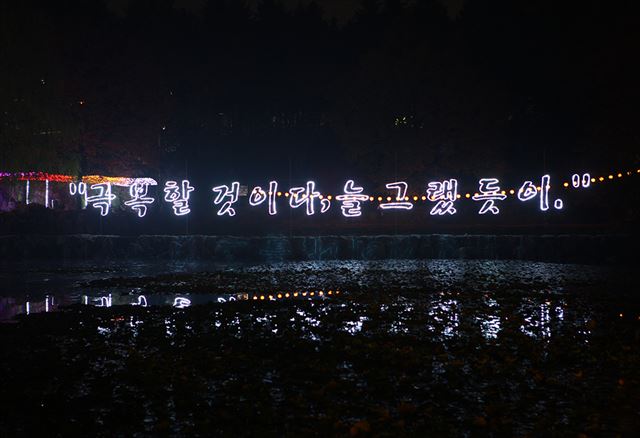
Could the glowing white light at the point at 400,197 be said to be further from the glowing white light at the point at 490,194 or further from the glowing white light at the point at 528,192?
the glowing white light at the point at 528,192

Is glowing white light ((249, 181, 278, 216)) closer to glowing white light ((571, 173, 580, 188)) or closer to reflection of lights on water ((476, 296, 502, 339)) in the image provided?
glowing white light ((571, 173, 580, 188))

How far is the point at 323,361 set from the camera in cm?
721

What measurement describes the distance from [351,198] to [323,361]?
66.7 ft

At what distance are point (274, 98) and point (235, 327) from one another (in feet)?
114

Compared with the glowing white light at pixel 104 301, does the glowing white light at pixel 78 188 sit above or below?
above

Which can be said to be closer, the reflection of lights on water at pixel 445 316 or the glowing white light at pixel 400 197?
the reflection of lights on water at pixel 445 316

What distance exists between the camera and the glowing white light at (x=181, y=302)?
1164 centimetres

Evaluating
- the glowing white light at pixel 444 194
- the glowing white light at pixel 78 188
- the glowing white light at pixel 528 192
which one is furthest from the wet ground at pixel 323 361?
the glowing white light at pixel 78 188

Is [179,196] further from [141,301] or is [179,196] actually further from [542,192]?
[141,301]

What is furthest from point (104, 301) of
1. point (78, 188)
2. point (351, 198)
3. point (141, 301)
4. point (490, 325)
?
point (78, 188)

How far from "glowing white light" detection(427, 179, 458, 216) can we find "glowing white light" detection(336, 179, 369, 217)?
2.87m

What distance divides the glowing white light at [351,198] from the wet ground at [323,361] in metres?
13.5

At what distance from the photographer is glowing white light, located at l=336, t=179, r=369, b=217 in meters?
27.3

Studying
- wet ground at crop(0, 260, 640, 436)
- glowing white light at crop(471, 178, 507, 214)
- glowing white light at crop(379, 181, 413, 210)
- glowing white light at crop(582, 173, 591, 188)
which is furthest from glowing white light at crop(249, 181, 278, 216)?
wet ground at crop(0, 260, 640, 436)
